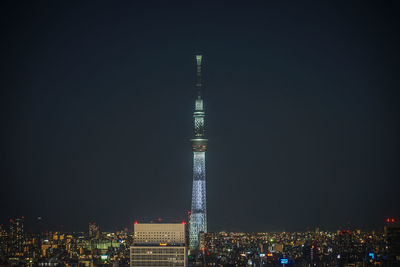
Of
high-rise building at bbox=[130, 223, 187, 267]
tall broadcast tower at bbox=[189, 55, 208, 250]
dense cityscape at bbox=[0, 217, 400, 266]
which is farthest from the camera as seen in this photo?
tall broadcast tower at bbox=[189, 55, 208, 250]

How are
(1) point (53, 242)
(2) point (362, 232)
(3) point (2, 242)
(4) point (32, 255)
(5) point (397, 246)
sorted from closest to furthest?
(5) point (397, 246) < (4) point (32, 255) < (3) point (2, 242) < (1) point (53, 242) < (2) point (362, 232)

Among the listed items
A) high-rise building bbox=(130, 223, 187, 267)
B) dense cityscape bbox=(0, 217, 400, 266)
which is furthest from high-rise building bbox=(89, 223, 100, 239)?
high-rise building bbox=(130, 223, 187, 267)

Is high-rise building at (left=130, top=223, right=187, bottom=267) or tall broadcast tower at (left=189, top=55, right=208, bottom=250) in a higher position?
tall broadcast tower at (left=189, top=55, right=208, bottom=250)

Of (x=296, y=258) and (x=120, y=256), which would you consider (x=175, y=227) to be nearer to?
(x=120, y=256)

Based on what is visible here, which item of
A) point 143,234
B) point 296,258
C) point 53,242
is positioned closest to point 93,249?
point 53,242

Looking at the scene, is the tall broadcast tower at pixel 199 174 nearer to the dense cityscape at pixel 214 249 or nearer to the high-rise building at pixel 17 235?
the dense cityscape at pixel 214 249

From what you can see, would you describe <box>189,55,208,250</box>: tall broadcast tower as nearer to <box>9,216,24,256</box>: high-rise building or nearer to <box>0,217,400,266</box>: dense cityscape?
<box>0,217,400,266</box>: dense cityscape
